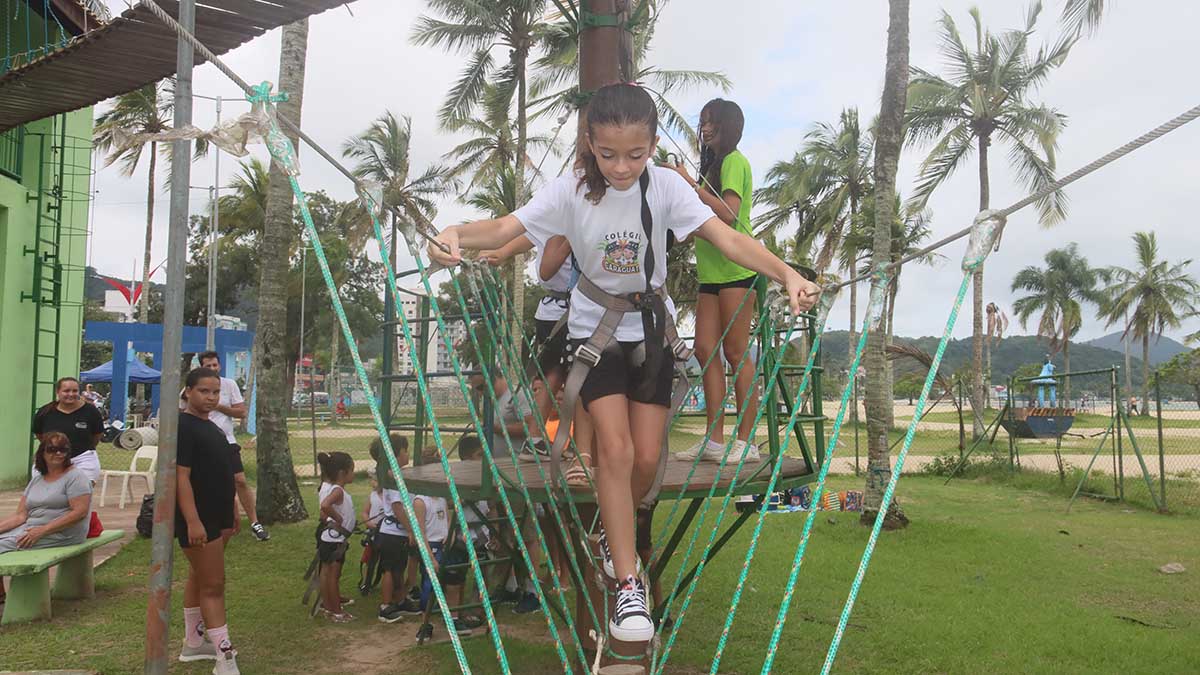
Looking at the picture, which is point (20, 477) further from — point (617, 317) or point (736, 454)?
point (617, 317)

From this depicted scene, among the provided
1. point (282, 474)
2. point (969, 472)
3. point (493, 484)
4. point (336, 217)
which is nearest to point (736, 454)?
point (493, 484)

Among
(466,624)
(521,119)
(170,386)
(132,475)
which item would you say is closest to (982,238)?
(170,386)

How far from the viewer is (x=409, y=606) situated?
214 inches

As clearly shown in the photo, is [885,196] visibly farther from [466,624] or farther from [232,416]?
[232,416]

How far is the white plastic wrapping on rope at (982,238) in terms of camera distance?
2213mm

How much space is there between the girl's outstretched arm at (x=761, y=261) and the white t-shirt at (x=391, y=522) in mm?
3156

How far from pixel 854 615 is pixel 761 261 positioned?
373cm

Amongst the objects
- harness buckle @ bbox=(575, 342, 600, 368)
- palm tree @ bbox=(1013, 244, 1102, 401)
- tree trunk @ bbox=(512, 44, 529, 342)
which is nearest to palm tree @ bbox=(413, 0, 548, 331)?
tree trunk @ bbox=(512, 44, 529, 342)

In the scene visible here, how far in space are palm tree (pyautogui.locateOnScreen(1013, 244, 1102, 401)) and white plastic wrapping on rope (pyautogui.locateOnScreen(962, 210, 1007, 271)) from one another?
162 feet

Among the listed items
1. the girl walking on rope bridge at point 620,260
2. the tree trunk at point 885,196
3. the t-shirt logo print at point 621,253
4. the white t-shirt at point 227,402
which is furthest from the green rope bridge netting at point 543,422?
the tree trunk at point 885,196

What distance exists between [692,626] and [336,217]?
3296 cm

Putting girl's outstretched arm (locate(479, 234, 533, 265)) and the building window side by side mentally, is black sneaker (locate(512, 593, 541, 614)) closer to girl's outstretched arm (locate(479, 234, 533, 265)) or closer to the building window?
girl's outstretched arm (locate(479, 234, 533, 265))

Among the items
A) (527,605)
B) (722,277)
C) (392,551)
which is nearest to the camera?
(722,277)

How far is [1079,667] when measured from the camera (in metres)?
4.37
